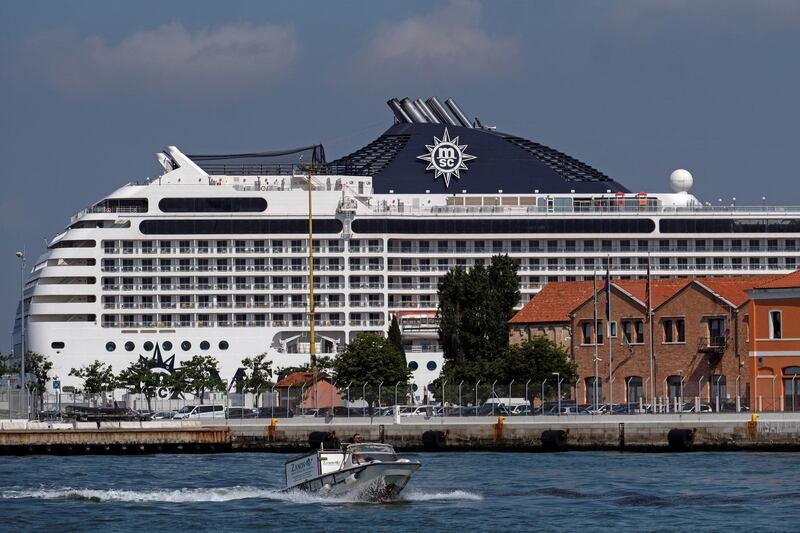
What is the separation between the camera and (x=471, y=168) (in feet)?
444

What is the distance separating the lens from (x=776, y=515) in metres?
51.0

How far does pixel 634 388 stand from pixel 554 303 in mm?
13287

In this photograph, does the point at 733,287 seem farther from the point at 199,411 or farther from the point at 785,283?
the point at 199,411

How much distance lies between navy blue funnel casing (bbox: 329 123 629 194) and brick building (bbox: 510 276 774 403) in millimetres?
37402

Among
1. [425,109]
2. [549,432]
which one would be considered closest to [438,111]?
[425,109]

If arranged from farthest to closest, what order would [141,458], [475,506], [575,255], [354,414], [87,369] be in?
1. [575,255]
2. [87,369]
3. [354,414]
4. [141,458]
5. [475,506]

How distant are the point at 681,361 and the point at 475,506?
37316 millimetres

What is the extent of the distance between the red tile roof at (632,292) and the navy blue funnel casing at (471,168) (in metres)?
28.2

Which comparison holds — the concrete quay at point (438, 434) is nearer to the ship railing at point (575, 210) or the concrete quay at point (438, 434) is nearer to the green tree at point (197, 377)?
the green tree at point (197, 377)

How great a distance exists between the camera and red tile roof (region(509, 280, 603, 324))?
102625 millimetres

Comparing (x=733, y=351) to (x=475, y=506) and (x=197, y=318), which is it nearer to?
(x=475, y=506)

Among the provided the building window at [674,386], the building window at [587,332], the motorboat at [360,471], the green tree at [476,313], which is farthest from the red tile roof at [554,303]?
the motorboat at [360,471]

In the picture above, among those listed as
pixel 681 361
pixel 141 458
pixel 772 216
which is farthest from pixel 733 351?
pixel 772 216

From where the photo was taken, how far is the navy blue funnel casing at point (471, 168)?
134 meters
